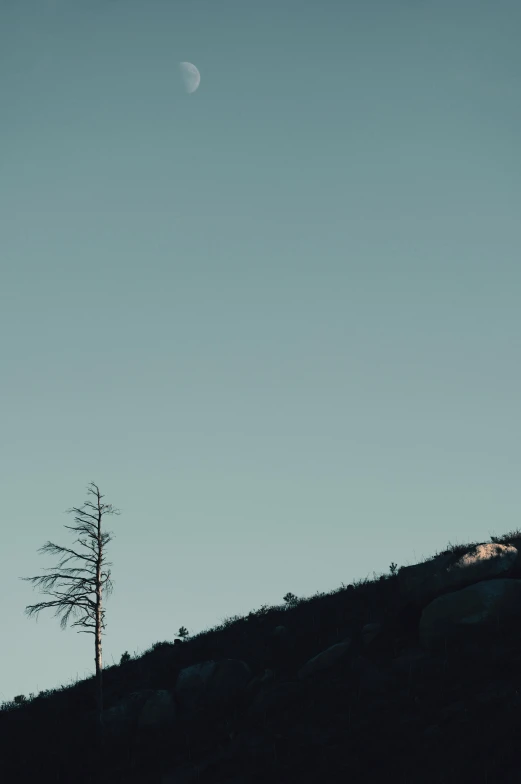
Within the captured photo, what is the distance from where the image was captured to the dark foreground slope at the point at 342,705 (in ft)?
41.4

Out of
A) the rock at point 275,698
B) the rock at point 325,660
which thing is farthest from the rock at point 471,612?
the rock at point 275,698

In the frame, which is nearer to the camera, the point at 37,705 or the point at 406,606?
the point at 406,606

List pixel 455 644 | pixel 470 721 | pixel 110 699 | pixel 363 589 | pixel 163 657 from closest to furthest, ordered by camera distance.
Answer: pixel 470 721, pixel 455 644, pixel 110 699, pixel 363 589, pixel 163 657

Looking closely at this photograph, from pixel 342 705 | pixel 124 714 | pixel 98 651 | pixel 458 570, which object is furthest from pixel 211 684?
pixel 458 570

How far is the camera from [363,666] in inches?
676

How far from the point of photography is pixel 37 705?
88.7ft

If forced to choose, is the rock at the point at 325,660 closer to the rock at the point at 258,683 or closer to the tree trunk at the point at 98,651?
the rock at the point at 258,683

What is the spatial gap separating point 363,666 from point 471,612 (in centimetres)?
306

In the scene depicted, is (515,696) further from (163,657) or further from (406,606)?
(163,657)

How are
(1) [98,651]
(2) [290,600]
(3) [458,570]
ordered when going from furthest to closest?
(2) [290,600]
(1) [98,651]
(3) [458,570]

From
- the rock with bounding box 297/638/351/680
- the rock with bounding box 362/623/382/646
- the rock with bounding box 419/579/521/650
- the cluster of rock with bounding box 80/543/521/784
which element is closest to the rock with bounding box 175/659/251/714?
the cluster of rock with bounding box 80/543/521/784

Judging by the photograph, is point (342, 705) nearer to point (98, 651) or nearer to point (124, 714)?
point (124, 714)

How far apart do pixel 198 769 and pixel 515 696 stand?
23.5 feet

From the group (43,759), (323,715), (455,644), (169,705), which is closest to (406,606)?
(455,644)
